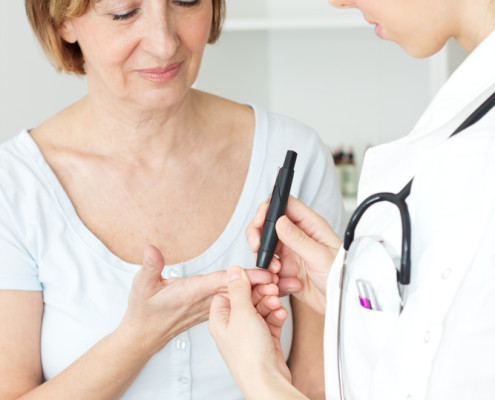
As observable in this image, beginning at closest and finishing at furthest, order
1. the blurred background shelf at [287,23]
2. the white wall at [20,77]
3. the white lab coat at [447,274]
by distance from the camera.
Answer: the white lab coat at [447,274] → the white wall at [20,77] → the blurred background shelf at [287,23]

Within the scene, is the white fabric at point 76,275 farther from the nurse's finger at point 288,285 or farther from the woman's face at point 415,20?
the woman's face at point 415,20

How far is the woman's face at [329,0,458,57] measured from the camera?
796 mm

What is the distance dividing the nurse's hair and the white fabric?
0.64ft

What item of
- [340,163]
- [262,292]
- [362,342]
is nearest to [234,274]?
[262,292]

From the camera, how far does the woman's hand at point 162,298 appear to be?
1.10 metres

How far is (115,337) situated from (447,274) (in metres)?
0.62

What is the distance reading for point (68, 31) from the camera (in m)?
1.36

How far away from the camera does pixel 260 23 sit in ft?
7.58

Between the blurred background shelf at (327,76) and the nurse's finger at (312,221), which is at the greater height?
the blurred background shelf at (327,76)

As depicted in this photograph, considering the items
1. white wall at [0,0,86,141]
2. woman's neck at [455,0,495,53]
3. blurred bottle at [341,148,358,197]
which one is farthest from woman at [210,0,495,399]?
blurred bottle at [341,148,358,197]

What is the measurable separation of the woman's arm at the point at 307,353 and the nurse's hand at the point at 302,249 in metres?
0.20

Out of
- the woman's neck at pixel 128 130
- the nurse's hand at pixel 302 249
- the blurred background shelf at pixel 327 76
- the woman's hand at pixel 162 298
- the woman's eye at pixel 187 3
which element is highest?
the blurred background shelf at pixel 327 76

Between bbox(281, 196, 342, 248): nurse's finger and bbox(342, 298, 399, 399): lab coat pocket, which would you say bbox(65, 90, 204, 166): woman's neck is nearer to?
bbox(281, 196, 342, 248): nurse's finger

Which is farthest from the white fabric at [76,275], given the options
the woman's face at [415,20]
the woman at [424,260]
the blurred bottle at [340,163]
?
the blurred bottle at [340,163]
